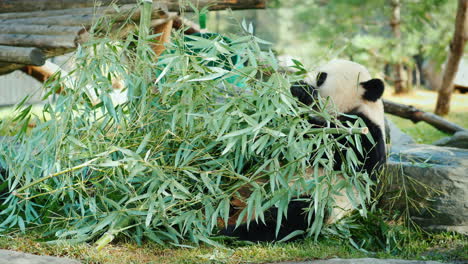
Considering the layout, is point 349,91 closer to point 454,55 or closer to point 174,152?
point 174,152

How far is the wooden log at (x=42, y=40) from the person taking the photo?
13.1 ft

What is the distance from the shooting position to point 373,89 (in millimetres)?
3217

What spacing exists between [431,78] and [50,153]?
11.9 metres

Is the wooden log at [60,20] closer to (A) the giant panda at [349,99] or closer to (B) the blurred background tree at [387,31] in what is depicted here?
(A) the giant panda at [349,99]

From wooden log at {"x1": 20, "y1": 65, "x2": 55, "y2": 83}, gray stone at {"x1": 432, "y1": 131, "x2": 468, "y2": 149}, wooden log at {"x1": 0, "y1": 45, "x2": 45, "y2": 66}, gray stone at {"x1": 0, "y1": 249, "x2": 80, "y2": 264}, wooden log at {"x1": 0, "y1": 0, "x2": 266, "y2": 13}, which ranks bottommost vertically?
gray stone at {"x1": 432, "y1": 131, "x2": 468, "y2": 149}

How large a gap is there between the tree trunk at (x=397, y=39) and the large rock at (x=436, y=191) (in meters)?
7.19

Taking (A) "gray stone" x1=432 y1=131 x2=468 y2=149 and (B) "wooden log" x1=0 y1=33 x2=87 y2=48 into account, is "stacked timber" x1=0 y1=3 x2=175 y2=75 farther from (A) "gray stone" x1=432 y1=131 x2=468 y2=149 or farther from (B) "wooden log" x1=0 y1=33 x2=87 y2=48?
(A) "gray stone" x1=432 y1=131 x2=468 y2=149

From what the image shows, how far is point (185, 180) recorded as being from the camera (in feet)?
9.17

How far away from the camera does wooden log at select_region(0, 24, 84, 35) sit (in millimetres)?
4093

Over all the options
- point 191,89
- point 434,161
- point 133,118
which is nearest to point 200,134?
point 191,89

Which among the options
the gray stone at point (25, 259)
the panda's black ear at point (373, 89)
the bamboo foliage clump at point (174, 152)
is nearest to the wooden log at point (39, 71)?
the bamboo foliage clump at point (174, 152)

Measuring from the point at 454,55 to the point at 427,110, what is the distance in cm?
160

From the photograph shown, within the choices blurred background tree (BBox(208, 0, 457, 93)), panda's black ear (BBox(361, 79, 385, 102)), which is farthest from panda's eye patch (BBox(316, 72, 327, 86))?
blurred background tree (BBox(208, 0, 457, 93))

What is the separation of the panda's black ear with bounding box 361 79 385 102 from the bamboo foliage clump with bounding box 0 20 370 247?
61 centimetres
